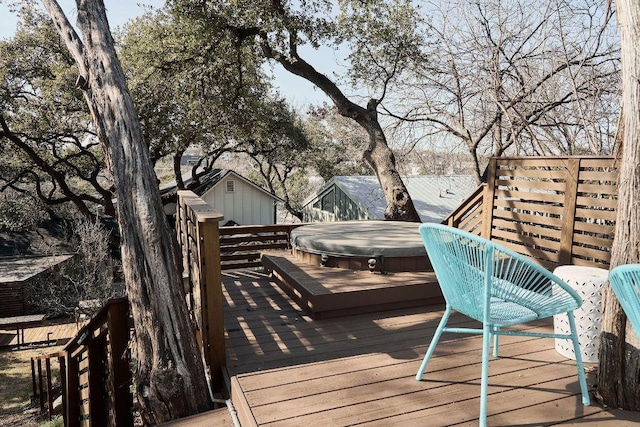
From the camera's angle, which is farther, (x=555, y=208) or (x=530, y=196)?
(x=530, y=196)

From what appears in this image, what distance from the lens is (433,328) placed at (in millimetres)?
3426

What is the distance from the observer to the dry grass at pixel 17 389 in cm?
759

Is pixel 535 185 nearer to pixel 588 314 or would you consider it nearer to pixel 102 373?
Answer: pixel 588 314

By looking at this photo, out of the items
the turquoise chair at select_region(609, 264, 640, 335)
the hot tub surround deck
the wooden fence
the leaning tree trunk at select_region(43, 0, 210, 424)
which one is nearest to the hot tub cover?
the hot tub surround deck

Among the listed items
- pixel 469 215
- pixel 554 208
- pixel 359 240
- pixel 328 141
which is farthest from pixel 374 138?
pixel 328 141

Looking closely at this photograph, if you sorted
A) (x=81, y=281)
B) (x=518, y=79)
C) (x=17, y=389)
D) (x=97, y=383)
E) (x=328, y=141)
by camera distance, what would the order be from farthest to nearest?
1. (x=328, y=141)
2. (x=81, y=281)
3. (x=17, y=389)
4. (x=518, y=79)
5. (x=97, y=383)

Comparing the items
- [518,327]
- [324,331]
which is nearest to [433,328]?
[518,327]

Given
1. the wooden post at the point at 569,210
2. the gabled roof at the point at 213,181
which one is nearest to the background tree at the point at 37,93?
the gabled roof at the point at 213,181

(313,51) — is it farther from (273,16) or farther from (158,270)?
(158,270)

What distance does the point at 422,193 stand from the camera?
17.4 metres

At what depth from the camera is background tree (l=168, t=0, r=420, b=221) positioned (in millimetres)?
7836

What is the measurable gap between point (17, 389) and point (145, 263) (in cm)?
838

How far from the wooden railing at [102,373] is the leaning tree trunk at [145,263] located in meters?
0.17

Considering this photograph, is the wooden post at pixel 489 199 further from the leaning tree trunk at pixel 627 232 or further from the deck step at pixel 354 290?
the leaning tree trunk at pixel 627 232
